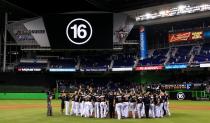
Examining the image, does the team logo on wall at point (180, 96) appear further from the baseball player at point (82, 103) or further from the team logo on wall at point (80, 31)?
the baseball player at point (82, 103)

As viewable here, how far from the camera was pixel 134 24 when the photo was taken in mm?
61938

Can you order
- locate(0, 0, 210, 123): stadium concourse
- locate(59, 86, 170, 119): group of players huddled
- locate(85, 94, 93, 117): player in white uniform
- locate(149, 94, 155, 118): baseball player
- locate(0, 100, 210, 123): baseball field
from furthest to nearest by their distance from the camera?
locate(0, 0, 210, 123): stadium concourse, locate(85, 94, 93, 117): player in white uniform, locate(149, 94, 155, 118): baseball player, locate(59, 86, 170, 119): group of players huddled, locate(0, 100, 210, 123): baseball field

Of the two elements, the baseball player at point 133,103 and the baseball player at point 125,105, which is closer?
the baseball player at point 125,105

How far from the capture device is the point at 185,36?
192 feet

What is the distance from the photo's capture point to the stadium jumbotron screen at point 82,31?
5831cm

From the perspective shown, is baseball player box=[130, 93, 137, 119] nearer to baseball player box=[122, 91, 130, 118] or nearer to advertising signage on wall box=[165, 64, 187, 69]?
baseball player box=[122, 91, 130, 118]

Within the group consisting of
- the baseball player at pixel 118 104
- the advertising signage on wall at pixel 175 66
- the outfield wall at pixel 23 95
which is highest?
the advertising signage on wall at pixel 175 66

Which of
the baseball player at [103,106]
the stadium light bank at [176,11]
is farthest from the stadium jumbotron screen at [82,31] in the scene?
the baseball player at [103,106]

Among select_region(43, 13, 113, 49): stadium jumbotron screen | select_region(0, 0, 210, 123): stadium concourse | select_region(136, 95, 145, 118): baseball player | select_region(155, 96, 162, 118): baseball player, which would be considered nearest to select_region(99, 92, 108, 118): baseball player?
select_region(136, 95, 145, 118): baseball player

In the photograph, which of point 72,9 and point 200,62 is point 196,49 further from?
point 72,9

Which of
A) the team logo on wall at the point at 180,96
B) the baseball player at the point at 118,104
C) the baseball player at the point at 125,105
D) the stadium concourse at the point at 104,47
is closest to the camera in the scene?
the baseball player at the point at 118,104

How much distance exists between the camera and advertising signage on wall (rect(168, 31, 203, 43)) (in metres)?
56.6

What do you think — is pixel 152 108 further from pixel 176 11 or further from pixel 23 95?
pixel 23 95

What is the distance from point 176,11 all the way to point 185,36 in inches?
203
